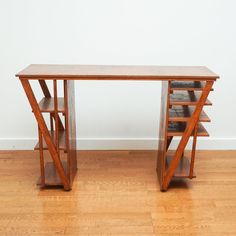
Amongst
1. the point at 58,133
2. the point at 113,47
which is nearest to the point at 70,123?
the point at 58,133

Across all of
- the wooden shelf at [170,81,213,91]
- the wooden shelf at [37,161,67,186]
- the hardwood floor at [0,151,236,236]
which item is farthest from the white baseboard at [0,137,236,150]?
the wooden shelf at [170,81,213,91]

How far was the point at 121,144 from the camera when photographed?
309 cm

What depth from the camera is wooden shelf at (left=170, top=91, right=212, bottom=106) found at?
2092 millimetres

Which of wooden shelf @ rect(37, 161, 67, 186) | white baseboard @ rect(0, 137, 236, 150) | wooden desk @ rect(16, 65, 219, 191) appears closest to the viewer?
wooden desk @ rect(16, 65, 219, 191)

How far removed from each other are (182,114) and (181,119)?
112mm

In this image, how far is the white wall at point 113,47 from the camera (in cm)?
271

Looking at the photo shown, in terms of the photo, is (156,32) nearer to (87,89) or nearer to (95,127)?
(87,89)

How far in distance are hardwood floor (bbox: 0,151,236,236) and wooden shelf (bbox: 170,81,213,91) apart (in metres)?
0.82

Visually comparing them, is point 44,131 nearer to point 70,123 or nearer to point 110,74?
point 70,123

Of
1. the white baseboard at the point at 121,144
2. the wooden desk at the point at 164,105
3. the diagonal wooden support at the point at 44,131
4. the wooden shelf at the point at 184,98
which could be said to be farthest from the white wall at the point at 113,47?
the diagonal wooden support at the point at 44,131

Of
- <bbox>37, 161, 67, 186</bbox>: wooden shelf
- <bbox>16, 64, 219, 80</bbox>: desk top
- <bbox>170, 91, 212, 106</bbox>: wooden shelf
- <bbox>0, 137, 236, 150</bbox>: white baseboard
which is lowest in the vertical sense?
<bbox>0, 137, 236, 150</bbox>: white baseboard

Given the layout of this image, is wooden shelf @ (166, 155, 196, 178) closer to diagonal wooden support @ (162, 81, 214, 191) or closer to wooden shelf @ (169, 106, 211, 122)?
diagonal wooden support @ (162, 81, 214, 191)

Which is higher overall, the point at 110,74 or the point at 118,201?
the point at 110,74

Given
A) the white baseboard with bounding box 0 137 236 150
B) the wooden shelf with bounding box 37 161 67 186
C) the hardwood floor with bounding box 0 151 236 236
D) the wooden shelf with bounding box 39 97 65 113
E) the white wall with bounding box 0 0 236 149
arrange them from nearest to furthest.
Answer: the hardwood floor with bounding box 0 151 236 236 → the wooden shelf with bounding box 39 97 65 113 → the wooden shelf with bounding box 37 161 67 186 → the white wall with bounding box 0 0 236 149 → the white baseboard with bounding box 0 137 236 150
